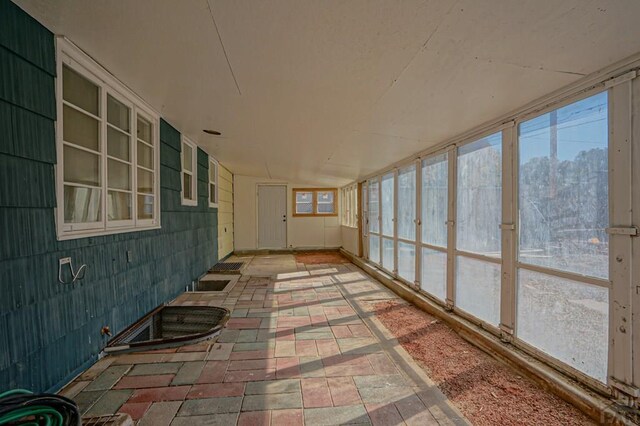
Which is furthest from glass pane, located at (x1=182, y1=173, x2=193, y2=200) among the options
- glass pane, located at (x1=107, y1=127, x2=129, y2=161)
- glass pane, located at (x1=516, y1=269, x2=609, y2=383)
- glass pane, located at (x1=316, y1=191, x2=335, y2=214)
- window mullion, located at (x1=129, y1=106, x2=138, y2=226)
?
glass pane, located at (x1=316, y1=191, x2=335, y2=214)

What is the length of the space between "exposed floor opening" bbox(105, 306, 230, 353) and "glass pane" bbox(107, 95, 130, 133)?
6.03ft

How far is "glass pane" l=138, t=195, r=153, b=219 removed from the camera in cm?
322

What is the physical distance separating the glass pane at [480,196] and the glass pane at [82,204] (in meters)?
3.24

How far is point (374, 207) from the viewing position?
6.68 metres

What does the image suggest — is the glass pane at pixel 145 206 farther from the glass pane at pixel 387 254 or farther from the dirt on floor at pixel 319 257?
the dirt on floor at pixel 319 257

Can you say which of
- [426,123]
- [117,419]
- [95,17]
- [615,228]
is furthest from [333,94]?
[117,419]

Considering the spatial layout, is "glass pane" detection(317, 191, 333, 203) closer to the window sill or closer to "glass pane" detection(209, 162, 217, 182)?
"glass pane" detection(209, 162, 217, 182)

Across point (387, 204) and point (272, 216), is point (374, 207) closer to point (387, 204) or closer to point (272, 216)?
point (387, 204)

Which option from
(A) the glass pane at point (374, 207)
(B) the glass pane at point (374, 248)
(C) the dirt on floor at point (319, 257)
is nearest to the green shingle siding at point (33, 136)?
(A) the glass pane at point (374, 207)

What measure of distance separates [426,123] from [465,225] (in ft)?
3.62

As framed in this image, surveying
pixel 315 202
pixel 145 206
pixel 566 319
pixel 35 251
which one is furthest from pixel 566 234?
pixel 315 202

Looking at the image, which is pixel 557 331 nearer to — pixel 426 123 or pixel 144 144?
pixel 426 123

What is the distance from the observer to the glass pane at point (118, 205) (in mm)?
2635

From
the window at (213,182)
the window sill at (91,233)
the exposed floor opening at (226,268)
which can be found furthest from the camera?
the window at (213,182)
